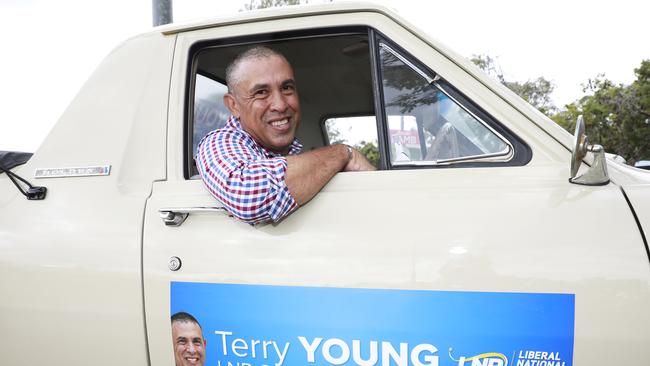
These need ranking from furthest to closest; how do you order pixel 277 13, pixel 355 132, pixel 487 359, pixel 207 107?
pixel 355 132
pixel 207 107
pixel 277 13
pixel 487 359

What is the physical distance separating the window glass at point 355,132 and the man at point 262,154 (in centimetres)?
59

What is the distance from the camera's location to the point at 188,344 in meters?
1.51

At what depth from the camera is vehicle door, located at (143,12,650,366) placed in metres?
1.27

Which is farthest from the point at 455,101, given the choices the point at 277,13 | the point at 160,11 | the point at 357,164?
the point at 160,11

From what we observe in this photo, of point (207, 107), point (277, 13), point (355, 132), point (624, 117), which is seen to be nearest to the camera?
point (277, 13)

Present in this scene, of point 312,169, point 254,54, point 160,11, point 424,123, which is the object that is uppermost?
point 160,11

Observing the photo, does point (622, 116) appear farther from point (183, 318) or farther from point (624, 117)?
point (183, 318)

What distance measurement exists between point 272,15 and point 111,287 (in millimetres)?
1156

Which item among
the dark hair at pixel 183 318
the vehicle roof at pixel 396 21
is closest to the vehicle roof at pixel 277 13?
the vehicle roof at pixel 396 21

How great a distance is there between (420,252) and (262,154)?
0.85m

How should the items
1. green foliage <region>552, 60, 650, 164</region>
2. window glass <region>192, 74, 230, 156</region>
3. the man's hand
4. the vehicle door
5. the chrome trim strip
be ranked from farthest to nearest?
green foliage <region>552, 60, 650, 164</region>
window glass <region>192, 74, 230, 156</region>
the man's hand
the chrome trim strip
the vehicle door

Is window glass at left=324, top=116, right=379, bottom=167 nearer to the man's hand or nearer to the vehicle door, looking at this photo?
the man's hand

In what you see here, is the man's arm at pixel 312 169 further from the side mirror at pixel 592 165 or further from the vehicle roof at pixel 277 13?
the side mirror at pixel 592 165

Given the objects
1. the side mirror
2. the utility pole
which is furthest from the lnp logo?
the utility pole
